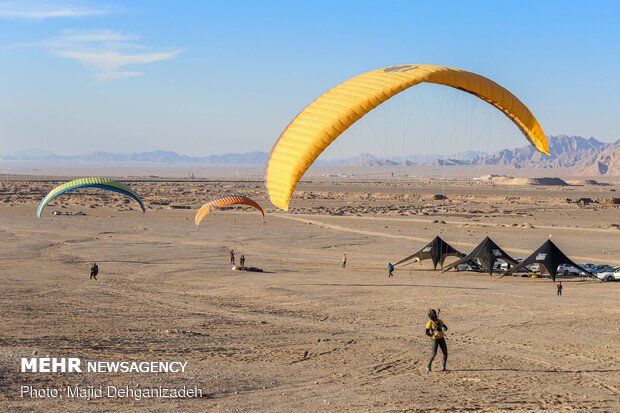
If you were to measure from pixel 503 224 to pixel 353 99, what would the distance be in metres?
49.7

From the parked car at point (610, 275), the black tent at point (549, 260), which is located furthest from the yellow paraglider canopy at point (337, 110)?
the parked car at point (610, 275)

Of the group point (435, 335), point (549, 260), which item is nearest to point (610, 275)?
point (549, 260)

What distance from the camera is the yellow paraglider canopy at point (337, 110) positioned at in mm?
15898

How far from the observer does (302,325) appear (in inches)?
800

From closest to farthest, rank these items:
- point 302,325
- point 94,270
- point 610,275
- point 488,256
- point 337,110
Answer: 1. point 337,110
2. point 302,325
3. point 94,270
4. point 610,275
5. point 488,256

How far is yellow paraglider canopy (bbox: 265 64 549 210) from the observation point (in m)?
15.9

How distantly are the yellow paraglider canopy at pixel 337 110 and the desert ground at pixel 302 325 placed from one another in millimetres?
3807

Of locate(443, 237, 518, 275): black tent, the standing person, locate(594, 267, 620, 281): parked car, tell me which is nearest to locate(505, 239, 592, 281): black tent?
locate(594, 267, 620, 281): parked car

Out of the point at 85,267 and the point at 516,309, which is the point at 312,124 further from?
the point at 85,267

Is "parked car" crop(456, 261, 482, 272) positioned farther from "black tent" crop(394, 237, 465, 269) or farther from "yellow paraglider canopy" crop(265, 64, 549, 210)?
"yellow paraglider canopy" crop(265, 64, 549, 210)

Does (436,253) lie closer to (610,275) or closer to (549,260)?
(549,260)

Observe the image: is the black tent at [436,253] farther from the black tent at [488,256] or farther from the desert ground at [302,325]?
the black tent at [488,256]

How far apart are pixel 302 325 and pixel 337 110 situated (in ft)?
21.7

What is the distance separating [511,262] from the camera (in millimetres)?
34500
